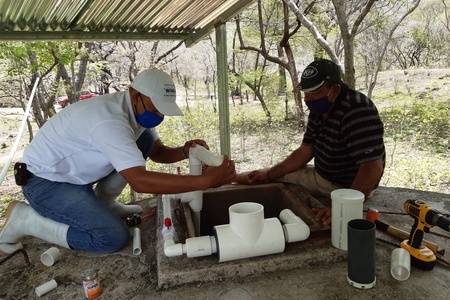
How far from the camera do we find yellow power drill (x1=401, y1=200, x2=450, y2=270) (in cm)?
185

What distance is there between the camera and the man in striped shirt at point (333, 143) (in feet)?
8.38

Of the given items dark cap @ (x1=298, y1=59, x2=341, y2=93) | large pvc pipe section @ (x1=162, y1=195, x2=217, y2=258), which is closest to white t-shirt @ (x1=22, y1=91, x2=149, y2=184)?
large pvc pipe section @ (x1=162, y1=195, x2=217, y2=258)

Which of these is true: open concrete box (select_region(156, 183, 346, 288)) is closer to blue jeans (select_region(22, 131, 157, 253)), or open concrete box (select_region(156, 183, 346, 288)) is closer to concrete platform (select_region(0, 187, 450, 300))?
concrete platform (select_region(0, 187, 450, 300))

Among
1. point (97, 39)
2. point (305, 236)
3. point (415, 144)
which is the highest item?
point (97, 39)

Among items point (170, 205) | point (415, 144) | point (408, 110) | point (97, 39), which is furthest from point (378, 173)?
point (408, 110)

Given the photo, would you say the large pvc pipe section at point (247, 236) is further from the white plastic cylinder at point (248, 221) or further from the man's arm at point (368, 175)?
the man's arm at point (368, 175)

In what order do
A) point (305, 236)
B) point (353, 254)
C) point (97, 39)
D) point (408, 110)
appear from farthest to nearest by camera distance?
point (408, 110) → point (97, 39) → point (305, 236) → point (353, 254)

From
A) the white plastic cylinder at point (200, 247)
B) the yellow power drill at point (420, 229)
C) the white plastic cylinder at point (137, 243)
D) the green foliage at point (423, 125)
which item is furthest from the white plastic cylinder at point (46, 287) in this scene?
the green foliage at point (423, 125)

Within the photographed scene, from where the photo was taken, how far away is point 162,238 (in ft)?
7.59

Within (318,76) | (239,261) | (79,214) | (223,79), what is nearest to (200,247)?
(239,261)

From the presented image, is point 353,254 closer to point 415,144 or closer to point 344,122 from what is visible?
point 344,122

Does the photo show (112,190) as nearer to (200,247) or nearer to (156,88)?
(156,88)

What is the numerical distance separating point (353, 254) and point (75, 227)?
6.39ft

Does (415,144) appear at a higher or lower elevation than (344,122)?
lower
